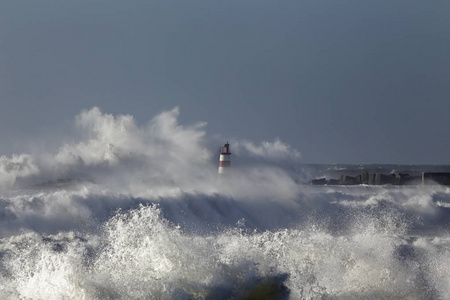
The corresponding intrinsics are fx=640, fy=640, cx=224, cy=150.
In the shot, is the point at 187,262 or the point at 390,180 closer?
the point at 187,262

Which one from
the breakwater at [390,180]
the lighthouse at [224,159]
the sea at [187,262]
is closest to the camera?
the sea at [187,262]

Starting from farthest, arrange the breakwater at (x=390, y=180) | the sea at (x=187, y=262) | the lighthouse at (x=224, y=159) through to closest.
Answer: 1. the breakwater at (x=390, y=180)
2. the lighthouse at (x=224, y=159)
3. the sea at (x=187, y=262)

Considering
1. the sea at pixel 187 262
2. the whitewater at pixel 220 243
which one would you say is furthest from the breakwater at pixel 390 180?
the sea at pixel 187 262

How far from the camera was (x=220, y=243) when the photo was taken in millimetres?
10164

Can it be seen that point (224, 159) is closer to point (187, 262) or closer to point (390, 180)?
point (187, 262)

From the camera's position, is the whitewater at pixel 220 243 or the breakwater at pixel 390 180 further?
the breakwater at pixel 390 180

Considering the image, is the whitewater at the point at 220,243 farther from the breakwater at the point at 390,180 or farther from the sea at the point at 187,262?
the breakwater at the point at 390,180

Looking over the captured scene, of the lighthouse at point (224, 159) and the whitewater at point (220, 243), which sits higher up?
the lighthouse at point (224, 159)

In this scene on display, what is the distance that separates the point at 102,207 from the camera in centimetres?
1673

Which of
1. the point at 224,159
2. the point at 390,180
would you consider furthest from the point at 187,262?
the point at 390,180

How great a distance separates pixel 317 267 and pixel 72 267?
3623 millimetres

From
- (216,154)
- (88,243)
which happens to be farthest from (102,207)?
(216,154)

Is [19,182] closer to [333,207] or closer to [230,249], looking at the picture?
[333,207]

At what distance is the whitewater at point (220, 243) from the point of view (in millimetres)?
8539
